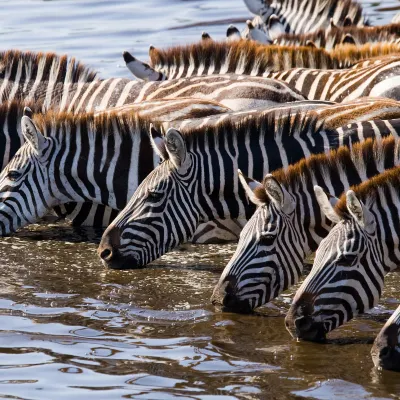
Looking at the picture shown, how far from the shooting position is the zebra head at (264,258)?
7941mm

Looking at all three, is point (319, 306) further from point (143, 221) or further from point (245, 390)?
point (143, 221)

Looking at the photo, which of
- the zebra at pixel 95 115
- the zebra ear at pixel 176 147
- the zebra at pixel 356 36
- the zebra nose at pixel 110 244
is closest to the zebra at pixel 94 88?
the zebra at pixel 95 115

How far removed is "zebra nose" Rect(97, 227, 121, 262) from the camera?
9211mm

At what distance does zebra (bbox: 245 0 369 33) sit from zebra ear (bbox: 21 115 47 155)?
855cm

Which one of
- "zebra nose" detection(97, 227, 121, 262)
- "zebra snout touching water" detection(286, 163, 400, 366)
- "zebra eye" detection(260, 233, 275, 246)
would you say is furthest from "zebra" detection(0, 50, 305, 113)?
"zebra snout touching water" detection(286, 163, 400, 366)

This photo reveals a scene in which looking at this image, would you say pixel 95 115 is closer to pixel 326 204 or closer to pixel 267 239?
pixel 267 239

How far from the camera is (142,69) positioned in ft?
43.3

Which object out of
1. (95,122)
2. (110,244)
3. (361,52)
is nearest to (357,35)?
(361,52)

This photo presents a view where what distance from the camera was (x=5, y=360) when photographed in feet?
24.0

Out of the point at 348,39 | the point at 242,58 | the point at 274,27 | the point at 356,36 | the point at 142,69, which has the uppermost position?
the point at 274,27

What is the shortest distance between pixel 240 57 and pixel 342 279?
6026 mm

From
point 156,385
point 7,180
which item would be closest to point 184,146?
point 7,180

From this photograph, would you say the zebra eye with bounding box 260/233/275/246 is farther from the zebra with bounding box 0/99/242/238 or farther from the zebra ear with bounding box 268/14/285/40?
the zebra ear with bounding box 268/14/285/40

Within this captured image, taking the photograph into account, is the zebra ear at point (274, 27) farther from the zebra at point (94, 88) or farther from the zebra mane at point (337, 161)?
the zebra mane at point (337, 161)
